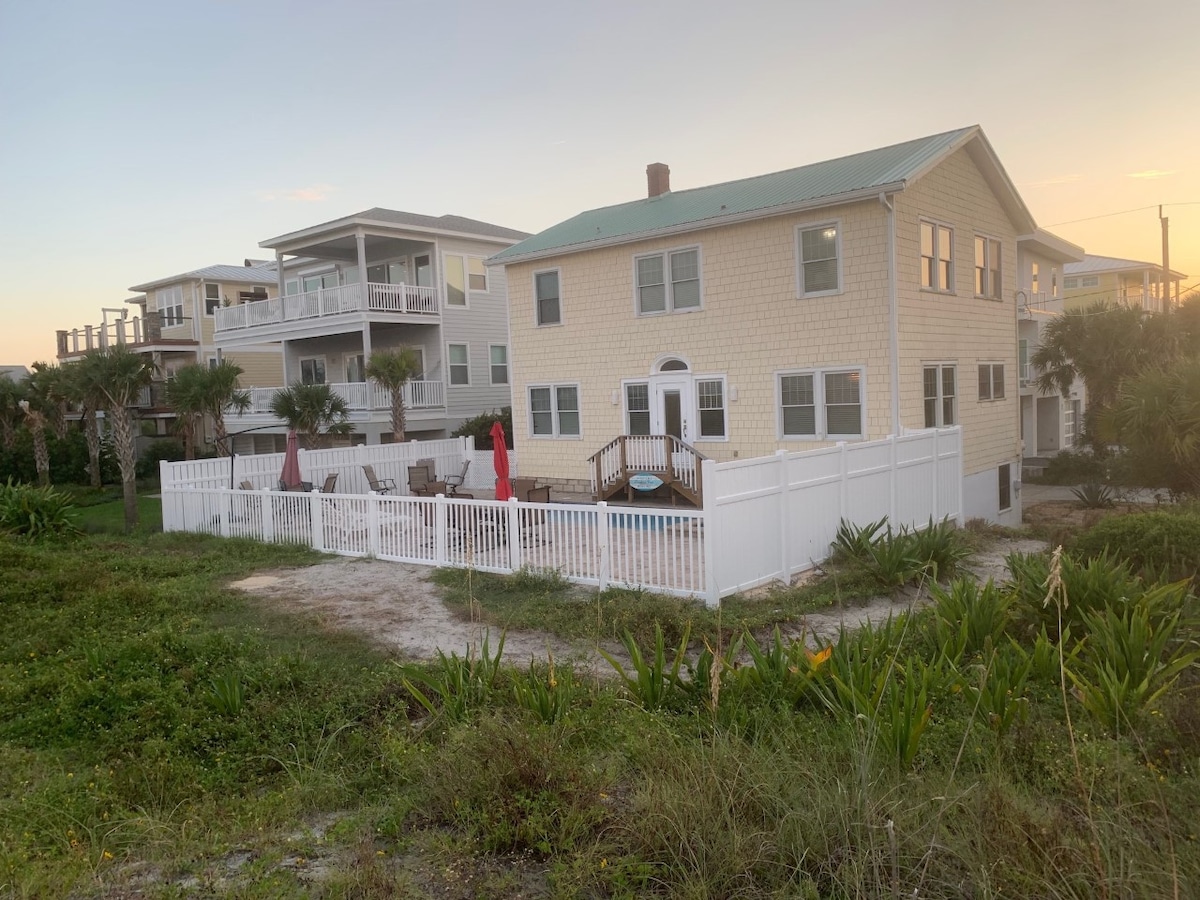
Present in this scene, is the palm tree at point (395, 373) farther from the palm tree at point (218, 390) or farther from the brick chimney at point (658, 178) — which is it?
the brick chimney at point (658, 178)

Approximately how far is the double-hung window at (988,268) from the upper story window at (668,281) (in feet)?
22.2

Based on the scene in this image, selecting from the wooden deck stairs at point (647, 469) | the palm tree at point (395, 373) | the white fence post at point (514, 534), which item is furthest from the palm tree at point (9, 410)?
the white fence post at point (514, 534)

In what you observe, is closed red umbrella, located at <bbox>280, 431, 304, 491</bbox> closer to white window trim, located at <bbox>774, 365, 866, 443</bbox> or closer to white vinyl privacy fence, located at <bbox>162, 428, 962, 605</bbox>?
white vinyl privacy fence, located at <bbox>162, 428, 962, 605</bbox>

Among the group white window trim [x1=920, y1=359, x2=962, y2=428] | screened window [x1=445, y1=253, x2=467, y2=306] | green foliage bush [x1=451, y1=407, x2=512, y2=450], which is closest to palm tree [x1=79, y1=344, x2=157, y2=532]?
green foliage bush [x1=451, y1=407, x2=512, y2=450]

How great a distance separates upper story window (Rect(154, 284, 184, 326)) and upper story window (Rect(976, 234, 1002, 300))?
111 ft

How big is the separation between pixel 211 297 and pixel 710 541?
3570 centimetres

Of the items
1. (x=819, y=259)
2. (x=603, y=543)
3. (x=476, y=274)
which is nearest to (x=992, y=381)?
(x=819, y=259)

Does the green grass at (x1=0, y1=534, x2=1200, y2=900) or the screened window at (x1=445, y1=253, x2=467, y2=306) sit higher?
the screened window at (x1=445, y1=253, x2=467, y2=306)

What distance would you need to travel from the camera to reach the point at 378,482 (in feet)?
65.9

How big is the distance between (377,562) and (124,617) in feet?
14.1

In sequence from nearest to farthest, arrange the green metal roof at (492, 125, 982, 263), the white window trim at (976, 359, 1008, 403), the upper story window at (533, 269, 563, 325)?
the green metal roof at (492, 125, 982, 263) → the white window trim at (976, 359, 1008, 403) → the upper story window at (533, 269, 563, 325)

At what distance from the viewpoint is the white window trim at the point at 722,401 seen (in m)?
19.3

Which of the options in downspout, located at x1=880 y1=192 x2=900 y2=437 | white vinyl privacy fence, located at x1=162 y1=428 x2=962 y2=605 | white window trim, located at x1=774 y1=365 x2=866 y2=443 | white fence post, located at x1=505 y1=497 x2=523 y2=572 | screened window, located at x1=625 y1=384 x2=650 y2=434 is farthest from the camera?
screened window, located at x1=625 y1=384 x2=650 y2=434

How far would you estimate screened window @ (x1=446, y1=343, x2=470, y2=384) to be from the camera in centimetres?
2925
